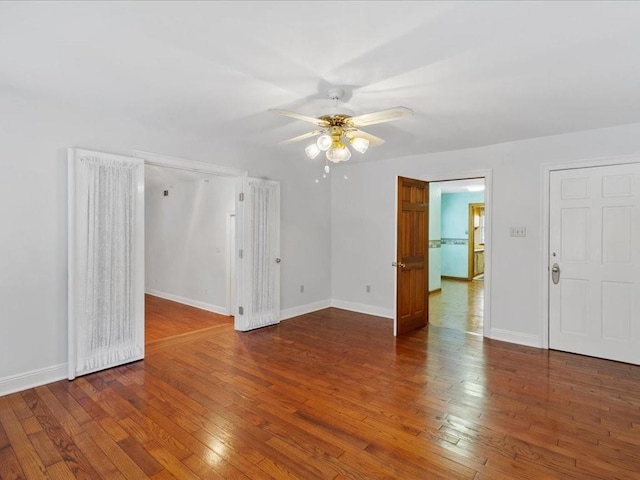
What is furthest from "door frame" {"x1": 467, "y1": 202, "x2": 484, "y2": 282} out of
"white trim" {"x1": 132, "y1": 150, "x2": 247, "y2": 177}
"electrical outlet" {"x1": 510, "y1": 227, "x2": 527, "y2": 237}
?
"white trim" {"x1": 132, "y1": 150, "x2": 247, "y2": 177}

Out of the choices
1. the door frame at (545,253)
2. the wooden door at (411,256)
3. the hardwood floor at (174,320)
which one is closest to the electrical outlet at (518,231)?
the door frame at (545,253)

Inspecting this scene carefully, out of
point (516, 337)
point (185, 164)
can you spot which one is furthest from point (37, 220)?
point (516, 337)

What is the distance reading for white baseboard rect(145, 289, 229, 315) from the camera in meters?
5.83

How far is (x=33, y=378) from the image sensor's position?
10.1 ft

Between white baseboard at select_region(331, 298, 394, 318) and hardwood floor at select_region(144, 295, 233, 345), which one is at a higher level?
white baseboard at select_region(331, 298, 394, 318)

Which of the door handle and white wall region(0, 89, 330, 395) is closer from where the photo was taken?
white wall region(0, 89, 330, 395)

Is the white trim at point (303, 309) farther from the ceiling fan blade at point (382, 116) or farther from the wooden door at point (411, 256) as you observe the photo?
the ceiling fan blade at point (382, 116)

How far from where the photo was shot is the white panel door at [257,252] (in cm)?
473

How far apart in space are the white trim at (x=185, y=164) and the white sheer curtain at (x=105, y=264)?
16 centimetres

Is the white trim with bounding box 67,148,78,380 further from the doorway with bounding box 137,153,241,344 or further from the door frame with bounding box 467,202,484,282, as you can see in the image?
the door frame with bounding box 467,202,484,282

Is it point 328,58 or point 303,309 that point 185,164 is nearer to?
point 328,58

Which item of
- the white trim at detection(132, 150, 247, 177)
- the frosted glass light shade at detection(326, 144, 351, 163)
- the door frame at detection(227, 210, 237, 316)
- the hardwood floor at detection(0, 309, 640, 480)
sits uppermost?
the white trim at detection(132, 150, 247, 177)

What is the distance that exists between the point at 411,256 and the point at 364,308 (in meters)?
1.44

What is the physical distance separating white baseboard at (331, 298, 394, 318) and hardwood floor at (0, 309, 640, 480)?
4.90 ft
